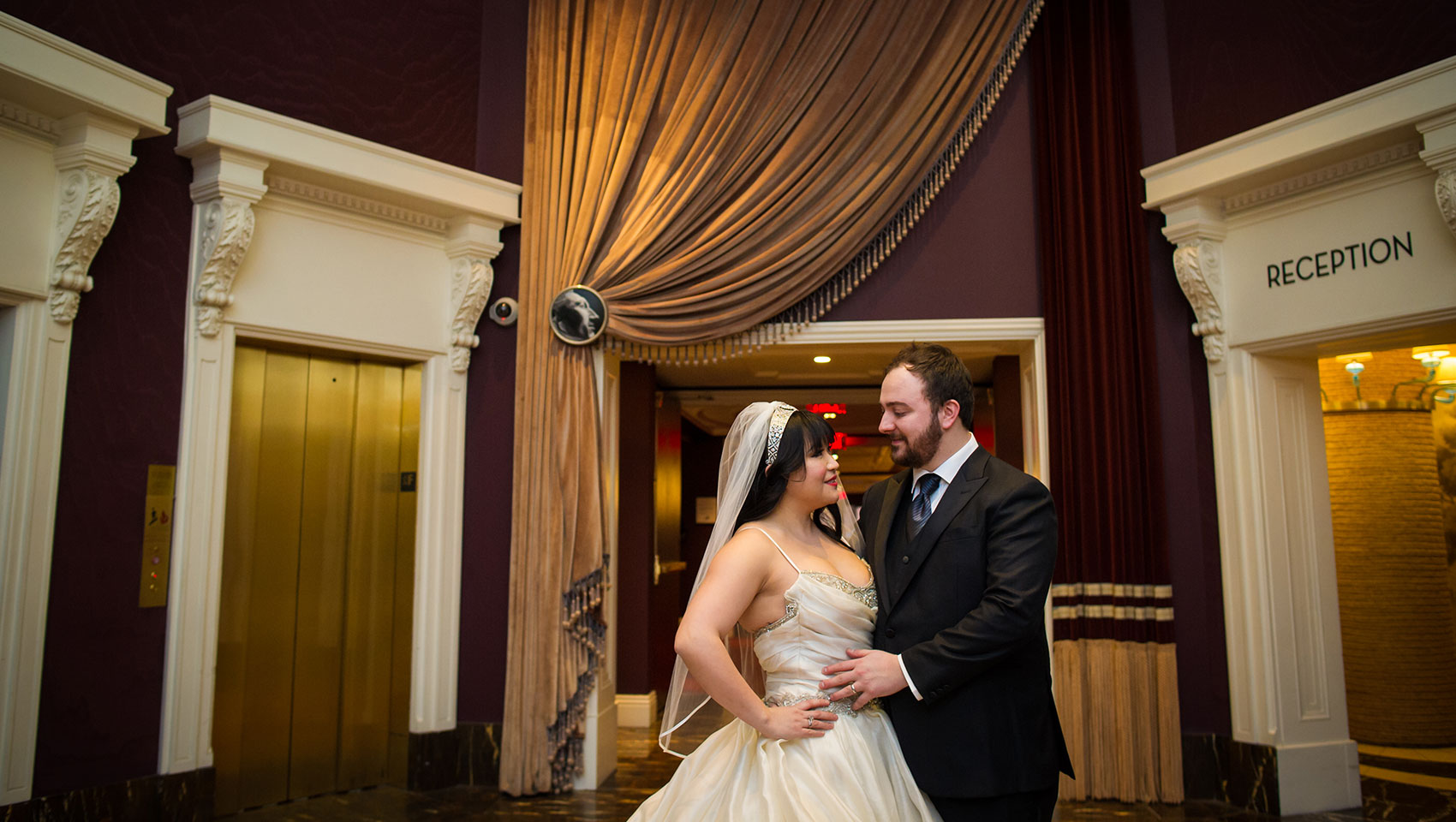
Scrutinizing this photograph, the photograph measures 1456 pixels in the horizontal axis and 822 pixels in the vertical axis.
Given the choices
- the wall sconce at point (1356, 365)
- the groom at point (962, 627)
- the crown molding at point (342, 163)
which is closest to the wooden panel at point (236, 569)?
the crown molding at point (342, 163)

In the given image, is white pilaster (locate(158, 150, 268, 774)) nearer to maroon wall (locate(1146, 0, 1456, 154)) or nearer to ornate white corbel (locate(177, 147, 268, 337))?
ornate white corbel (locate(177, 147, 268, 337))

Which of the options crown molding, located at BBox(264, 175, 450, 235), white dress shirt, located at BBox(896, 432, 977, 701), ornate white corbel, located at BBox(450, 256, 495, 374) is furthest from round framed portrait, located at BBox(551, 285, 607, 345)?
white dress shirt, located at BBox(896, 432, 977, 701)

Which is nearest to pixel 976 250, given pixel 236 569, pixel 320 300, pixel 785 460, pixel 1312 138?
pixel 1312 138

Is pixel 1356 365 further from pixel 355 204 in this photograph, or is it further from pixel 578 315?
pixel 355 204

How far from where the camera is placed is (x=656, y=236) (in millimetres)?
5082

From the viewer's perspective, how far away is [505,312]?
5.19 meters

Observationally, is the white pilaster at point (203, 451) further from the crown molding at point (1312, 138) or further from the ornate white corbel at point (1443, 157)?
the ornate white corbel at point (1443, 157)

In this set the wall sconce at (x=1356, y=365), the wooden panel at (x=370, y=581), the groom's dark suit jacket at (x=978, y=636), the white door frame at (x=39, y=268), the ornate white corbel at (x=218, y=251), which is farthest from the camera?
the wall sconce at (x=1356, y=365)

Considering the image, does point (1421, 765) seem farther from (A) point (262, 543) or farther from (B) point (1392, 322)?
(A) point (262, 543)

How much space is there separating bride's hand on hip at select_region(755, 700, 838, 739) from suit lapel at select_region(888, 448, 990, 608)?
316 millimetres

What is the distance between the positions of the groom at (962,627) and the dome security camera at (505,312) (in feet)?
10.3

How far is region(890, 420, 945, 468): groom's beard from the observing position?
8.05 feet

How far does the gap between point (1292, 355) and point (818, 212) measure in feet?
7.96

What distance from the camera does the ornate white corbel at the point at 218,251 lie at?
4.17 meters
